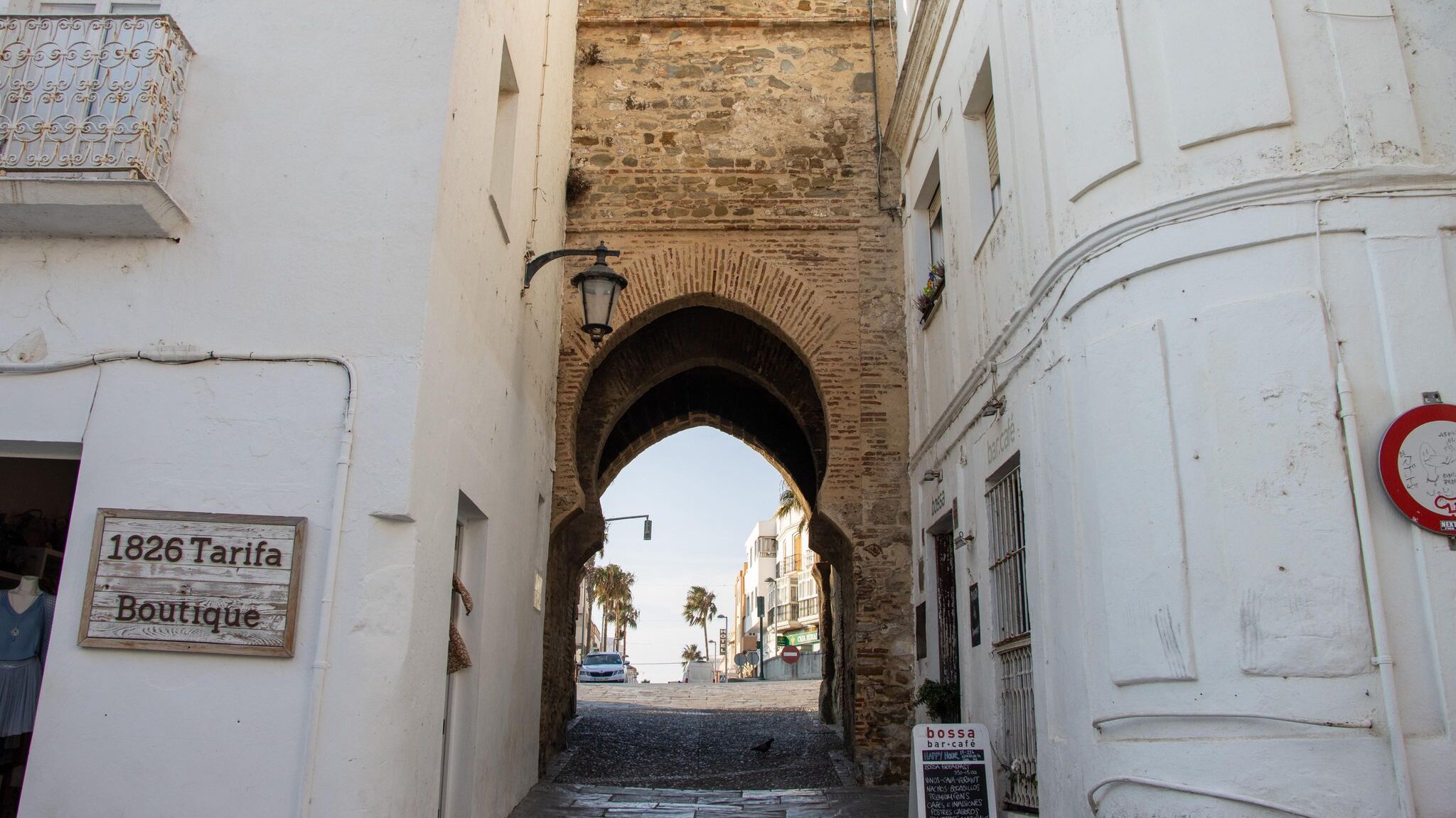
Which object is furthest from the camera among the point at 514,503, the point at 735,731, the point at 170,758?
the point at 735,731

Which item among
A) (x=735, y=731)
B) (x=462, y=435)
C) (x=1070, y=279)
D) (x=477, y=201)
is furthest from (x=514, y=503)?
(x=735, y=731)

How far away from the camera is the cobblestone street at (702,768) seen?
828cm

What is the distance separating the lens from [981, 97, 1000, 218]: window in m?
7.31

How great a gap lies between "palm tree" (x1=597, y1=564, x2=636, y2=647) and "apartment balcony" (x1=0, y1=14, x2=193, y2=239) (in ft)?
182

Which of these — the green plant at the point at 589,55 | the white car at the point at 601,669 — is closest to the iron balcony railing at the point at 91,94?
the green plant at the point at 589,55

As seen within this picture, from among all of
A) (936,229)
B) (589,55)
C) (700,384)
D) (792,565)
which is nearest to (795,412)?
(700,384)

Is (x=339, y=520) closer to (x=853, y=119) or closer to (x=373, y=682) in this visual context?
(x=373, y=682)

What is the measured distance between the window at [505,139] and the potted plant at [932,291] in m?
3.25

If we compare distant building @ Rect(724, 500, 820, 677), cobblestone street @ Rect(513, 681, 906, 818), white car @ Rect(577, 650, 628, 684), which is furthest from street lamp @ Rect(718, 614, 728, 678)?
cobblestone street @ Rect(513, 681, 906, 818)

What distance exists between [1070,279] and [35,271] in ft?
16.3

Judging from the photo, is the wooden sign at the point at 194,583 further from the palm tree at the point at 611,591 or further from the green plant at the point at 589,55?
the palm tree at the point at 611,591

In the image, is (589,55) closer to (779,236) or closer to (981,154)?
(779,236)

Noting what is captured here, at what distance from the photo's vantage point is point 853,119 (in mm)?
11008

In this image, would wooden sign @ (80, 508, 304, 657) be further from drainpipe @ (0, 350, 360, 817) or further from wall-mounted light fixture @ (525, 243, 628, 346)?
wall-mounted light fixture @ (525, 243, 628, 346)
